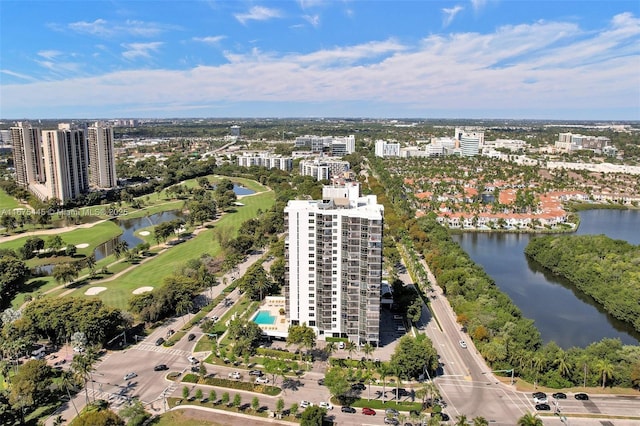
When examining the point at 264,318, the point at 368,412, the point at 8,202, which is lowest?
the point at 368,412

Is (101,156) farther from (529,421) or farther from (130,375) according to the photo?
(529,421)

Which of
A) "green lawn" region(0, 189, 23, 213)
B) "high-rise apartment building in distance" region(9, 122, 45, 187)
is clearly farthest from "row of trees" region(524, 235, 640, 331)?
"high-rise apartment building in distance" region(9, 122, 45, 187)

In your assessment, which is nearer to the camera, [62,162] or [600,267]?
[600,267]

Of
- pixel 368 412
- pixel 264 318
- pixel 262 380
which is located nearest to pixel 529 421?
pixel 368 412

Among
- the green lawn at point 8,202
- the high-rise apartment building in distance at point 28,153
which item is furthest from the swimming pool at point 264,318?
the high-rise apartment building in distance at point 28,153

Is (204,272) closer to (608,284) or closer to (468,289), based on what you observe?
(468,289)

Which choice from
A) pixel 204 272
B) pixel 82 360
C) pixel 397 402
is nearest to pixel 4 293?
pixel 204 272

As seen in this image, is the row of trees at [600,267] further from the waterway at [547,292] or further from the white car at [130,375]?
the white car at [130,375]
